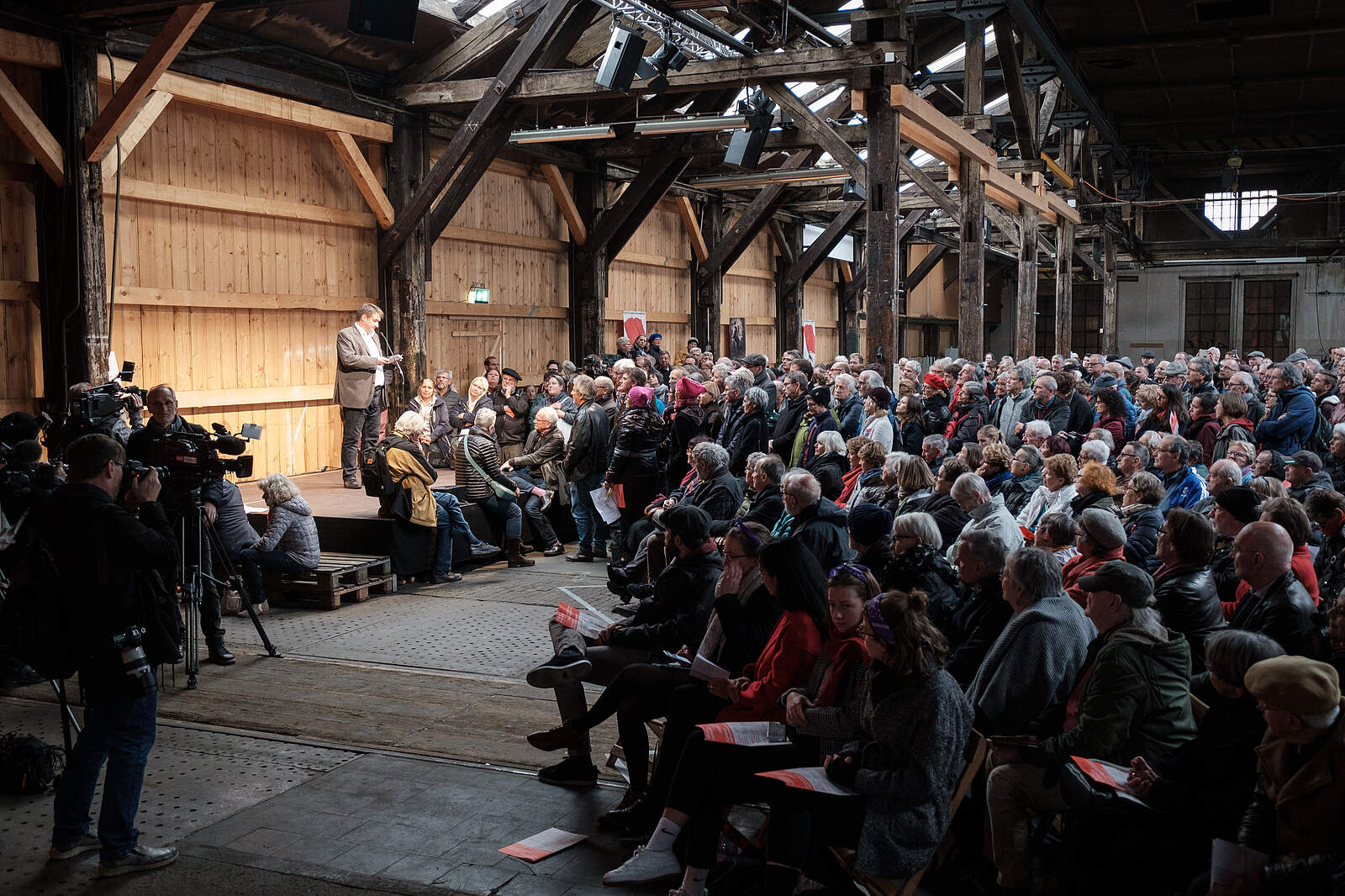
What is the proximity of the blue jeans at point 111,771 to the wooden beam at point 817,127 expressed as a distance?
25.9ft

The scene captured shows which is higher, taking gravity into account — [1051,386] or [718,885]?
[1051,386]

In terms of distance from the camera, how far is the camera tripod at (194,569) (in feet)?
19.5

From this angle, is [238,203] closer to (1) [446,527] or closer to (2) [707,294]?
(1) [446,527]

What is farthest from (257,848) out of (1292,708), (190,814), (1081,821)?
(1292,708)

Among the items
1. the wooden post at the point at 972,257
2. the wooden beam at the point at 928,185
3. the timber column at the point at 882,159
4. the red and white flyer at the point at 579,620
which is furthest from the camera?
the wooden beam at the point at 928,185

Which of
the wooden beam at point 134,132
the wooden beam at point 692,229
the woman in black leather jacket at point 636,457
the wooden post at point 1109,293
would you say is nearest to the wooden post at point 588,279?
the wooden beam at point 692,229

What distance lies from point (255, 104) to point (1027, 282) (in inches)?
409

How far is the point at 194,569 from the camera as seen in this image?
6078 mm

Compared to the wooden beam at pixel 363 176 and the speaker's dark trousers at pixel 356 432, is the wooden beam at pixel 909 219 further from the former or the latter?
the speaker's dark trousers at pixel 356 432

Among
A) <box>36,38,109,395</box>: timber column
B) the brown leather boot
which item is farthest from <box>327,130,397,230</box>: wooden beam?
the brown leather boot

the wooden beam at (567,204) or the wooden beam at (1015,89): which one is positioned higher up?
the wooden beam at (1015,89)

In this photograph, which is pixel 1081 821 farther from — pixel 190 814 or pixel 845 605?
pixel 190 814

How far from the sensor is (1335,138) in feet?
80.2

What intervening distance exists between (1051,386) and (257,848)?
7.03m
